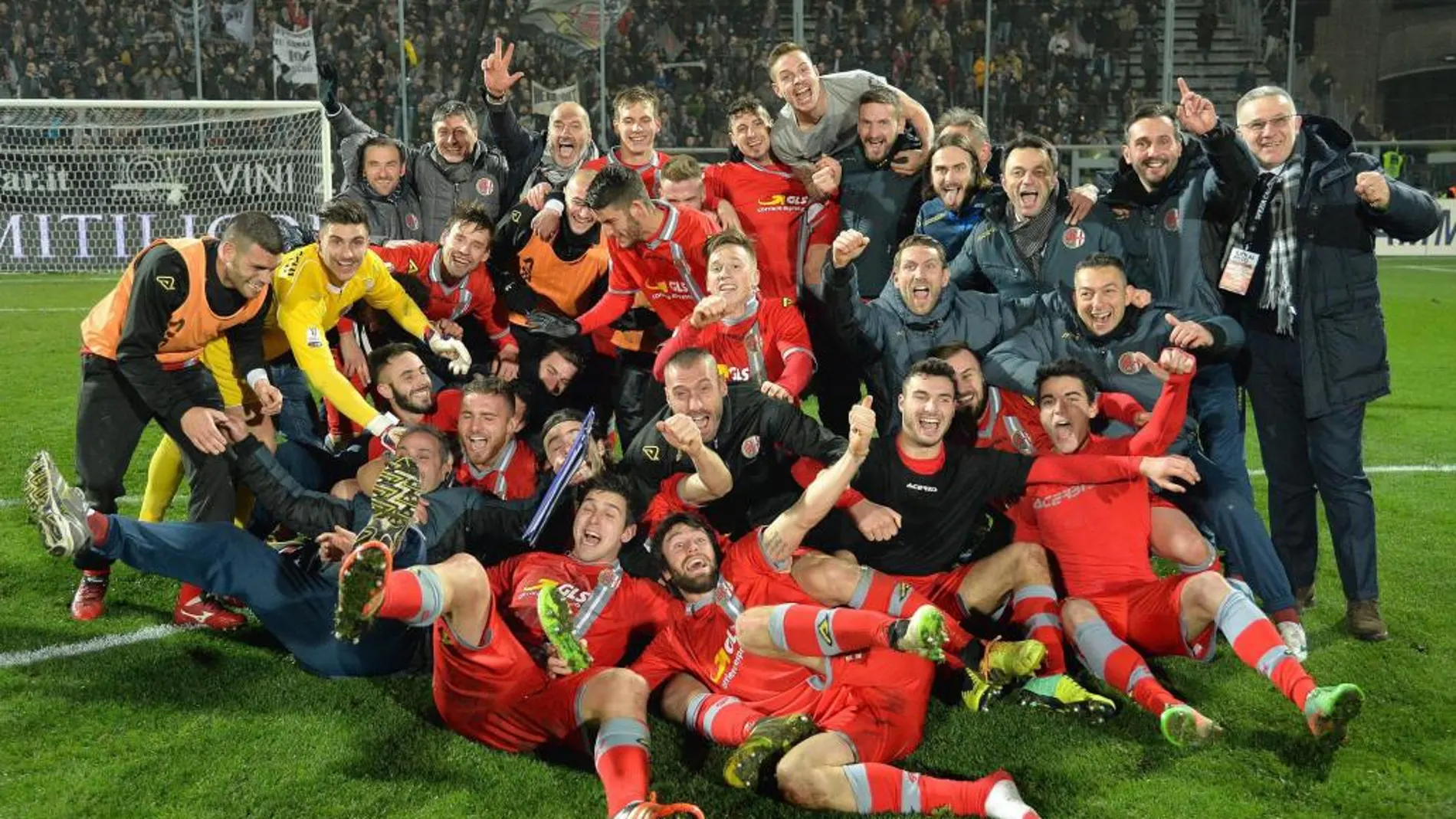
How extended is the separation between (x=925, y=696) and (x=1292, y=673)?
1023 mm

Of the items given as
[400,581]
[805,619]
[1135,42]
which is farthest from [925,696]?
[1135,42]

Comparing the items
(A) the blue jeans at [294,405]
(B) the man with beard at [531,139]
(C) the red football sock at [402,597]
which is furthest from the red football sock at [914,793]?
(B) the man with beard at [531,139]

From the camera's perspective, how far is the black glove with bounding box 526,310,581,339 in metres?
5.75

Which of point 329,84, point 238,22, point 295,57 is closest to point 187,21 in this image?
point 238,22

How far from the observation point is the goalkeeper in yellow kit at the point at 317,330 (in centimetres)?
495

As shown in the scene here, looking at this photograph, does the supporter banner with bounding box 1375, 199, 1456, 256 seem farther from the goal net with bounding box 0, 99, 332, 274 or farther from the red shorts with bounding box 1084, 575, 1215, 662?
the red shorts with bounding box 1084, 575, 1215, 662

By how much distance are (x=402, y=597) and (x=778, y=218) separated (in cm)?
315

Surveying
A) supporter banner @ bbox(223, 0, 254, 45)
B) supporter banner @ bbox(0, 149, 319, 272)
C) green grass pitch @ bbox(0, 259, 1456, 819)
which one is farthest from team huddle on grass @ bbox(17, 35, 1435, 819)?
supporter banner @ bbox(223, 0, 254, 45)

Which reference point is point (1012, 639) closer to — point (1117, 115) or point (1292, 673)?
point (1292, 673)

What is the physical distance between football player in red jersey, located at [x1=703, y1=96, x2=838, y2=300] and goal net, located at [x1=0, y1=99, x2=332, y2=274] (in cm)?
812

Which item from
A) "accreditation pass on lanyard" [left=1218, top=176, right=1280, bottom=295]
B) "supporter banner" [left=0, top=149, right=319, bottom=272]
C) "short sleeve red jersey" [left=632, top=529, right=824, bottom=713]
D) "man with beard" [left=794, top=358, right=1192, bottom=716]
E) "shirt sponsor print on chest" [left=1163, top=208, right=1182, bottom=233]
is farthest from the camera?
"supporter banner" [left=0, top=149, right=319, bottom=272]

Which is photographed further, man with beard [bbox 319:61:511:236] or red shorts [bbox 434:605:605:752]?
man with beard [bbox 319:61:511:236]

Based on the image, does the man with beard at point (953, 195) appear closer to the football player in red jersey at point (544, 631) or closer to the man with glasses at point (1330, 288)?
the man with glasses at point (1330, 288)

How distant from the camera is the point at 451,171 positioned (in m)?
6.51
